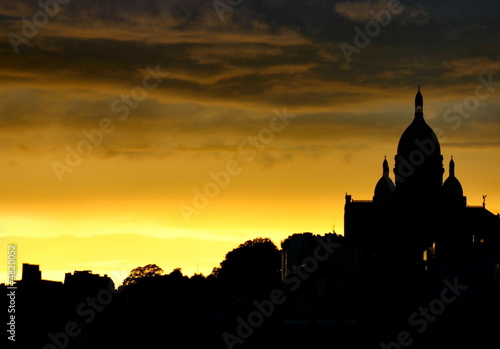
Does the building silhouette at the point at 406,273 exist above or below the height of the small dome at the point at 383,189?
below

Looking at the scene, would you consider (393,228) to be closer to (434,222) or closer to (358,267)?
(434,222)

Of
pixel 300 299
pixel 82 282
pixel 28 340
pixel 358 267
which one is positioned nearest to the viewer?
pixel 28 340

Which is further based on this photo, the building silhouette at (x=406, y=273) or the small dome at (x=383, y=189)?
the small dome at (x=383, y=189)

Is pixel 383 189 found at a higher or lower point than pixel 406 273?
higher

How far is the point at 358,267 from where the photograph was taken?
6944 inches

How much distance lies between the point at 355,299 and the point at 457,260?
17419mm

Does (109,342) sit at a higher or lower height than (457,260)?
lower

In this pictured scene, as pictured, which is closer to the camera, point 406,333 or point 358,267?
point 406,333

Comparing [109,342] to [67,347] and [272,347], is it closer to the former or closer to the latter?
[67,347]

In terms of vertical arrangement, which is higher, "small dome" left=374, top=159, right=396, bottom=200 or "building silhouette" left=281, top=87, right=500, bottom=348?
"small dome" left=374, top=159, right=396, bottom=200

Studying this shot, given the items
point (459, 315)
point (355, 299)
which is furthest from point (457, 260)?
point (459, 315)

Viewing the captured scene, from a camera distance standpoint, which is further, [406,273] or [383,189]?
[383,189]

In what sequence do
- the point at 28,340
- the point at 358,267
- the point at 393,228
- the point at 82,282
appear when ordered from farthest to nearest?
the point at 393,228, the point at 358,267, the point at 82,282, the point at 28,340

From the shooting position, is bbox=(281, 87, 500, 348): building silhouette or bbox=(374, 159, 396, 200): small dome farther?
bbox=(374, 159, 396, 200): small dome
